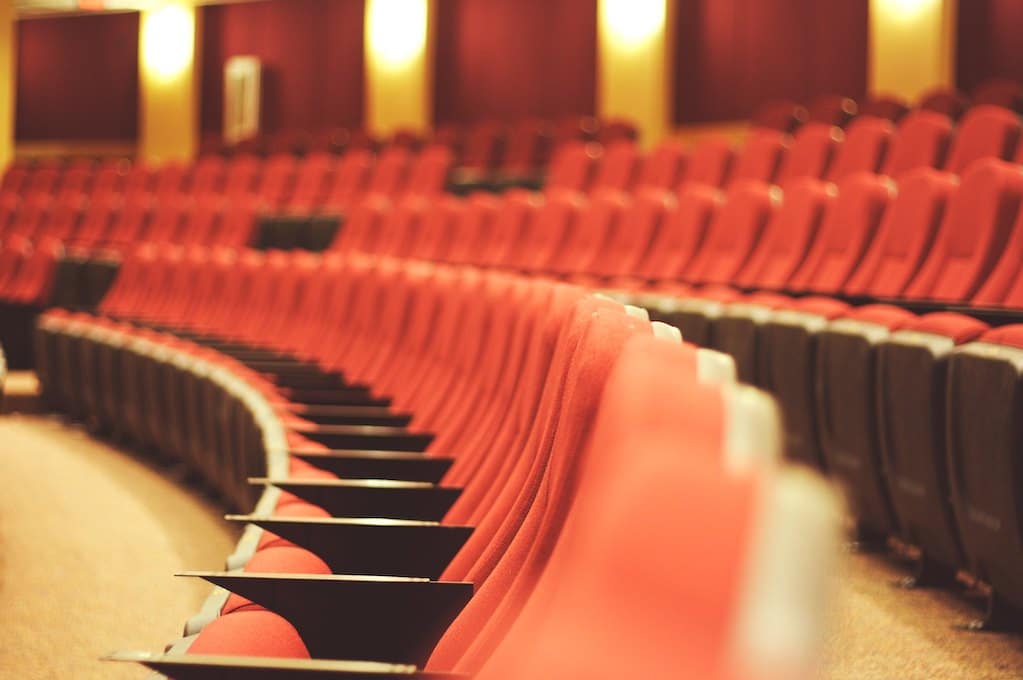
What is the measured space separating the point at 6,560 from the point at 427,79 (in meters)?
2.49

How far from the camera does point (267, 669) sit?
308mm

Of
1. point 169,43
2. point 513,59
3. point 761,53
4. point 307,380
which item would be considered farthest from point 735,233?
point 169,43

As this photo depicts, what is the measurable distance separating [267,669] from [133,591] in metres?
0.47

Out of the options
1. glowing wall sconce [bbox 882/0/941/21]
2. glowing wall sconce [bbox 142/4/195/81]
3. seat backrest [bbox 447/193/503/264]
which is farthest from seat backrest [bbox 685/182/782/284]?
glowing wall sconce [bbox 142/4/195/81]

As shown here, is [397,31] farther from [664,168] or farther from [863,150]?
[863,150]

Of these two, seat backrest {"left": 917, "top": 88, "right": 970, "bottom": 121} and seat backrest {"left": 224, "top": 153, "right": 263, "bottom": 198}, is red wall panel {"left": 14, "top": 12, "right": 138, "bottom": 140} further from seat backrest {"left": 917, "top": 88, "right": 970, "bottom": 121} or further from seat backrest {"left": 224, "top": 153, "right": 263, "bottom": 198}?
seat backrest {"left": 917, "top": 88, "right": 970, "bottom": 121}

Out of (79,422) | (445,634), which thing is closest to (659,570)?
(445,634)

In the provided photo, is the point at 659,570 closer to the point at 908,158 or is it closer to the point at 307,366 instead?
the point at 307,366

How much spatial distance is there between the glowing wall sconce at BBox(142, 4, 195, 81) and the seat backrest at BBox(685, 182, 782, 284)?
105 inches

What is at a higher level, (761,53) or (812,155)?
(761,53)

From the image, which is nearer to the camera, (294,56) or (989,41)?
(989,41)

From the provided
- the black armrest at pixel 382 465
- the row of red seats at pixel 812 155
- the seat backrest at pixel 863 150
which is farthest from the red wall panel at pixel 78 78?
the black armrest at pixel 382 465

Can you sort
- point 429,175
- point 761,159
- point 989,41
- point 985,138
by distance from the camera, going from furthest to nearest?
point 989,41, point 429,175, point 761,159, point 985,138

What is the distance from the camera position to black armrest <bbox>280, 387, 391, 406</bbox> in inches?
34.1
